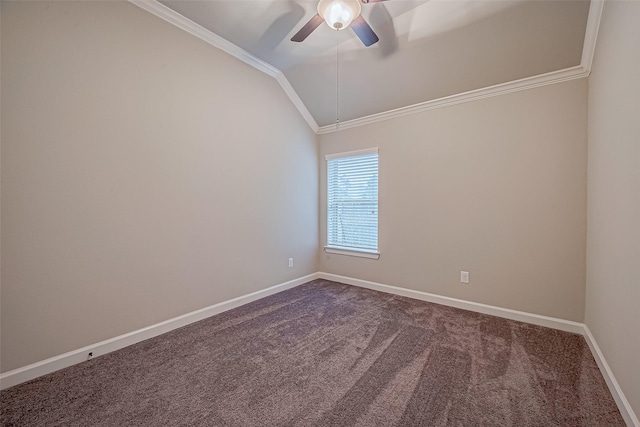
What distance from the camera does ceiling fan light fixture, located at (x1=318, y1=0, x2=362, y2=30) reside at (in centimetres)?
174

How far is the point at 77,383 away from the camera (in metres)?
1.70

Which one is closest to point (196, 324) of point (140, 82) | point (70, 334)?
point (70, 334)

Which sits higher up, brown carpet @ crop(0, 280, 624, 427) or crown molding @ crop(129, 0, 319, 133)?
crown molding @ crop(129, 0, 319, 133)

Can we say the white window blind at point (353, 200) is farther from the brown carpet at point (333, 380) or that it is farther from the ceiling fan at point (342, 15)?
the ceiling fan at point (342, 15)

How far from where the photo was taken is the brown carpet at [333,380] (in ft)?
4.70

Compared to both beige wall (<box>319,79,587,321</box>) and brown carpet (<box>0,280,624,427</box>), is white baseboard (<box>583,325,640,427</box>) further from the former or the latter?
beige wall (<box>319,79,587,321</box>)

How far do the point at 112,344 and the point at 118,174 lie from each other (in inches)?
53.9

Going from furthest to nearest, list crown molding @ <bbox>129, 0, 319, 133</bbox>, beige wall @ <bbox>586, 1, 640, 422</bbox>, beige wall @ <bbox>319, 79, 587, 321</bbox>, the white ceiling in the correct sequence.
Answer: beige wall @ <bbox>319, 79, 587, 321</bbox>
crown molding @ <bbox>129, 0, 319, 133</bbox>
the white ceiling
beige wall @ <bbox>586, 1, 640, 422</bbox>

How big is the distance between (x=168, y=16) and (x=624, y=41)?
10.9 ft

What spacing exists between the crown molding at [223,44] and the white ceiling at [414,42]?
0.05 m

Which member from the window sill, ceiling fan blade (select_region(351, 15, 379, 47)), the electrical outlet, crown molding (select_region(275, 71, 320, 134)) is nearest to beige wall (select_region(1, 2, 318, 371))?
crown molding (select_region(275, 71, 320, 134))

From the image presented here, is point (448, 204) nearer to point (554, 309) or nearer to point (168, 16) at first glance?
point (554, 309)

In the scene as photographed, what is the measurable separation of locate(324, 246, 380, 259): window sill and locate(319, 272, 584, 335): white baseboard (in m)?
0.36

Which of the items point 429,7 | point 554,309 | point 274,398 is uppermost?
point 429,7
